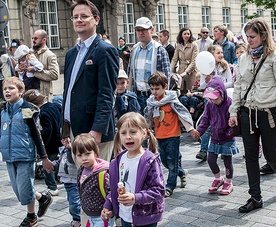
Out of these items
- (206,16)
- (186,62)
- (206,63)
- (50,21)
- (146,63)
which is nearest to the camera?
(146,63)

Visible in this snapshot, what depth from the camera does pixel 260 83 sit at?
500cm

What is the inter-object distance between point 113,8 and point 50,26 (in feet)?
12.5

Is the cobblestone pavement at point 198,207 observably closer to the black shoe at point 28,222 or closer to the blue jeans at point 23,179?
the black shoe at point 28,222

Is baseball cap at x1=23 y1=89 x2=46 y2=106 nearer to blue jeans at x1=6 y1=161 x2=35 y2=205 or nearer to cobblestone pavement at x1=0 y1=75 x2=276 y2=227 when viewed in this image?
blue jeans at x1=6 y1=161 x2=35 y2=205

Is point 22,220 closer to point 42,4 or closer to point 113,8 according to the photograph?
point 42,4

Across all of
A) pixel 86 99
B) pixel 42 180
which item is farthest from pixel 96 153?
pixel 42 180

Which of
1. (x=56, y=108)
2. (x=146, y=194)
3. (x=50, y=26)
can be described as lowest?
(x=146, y=194)

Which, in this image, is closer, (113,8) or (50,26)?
(50,26)

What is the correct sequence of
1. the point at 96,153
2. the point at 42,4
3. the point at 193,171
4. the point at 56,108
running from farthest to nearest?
the point at 42,4 < the point at 193,171 < the point at 56,108 < the point at 96,153

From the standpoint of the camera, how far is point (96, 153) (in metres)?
4.14

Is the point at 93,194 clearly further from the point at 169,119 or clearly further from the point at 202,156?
the point at 202,156

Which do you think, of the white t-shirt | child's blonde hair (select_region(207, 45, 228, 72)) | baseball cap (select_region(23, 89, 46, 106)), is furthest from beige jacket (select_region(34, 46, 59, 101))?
the white t-shirt

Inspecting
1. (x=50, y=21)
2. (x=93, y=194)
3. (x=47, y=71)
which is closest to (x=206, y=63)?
(x=47, y=71)

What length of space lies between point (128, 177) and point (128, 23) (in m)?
24.1
